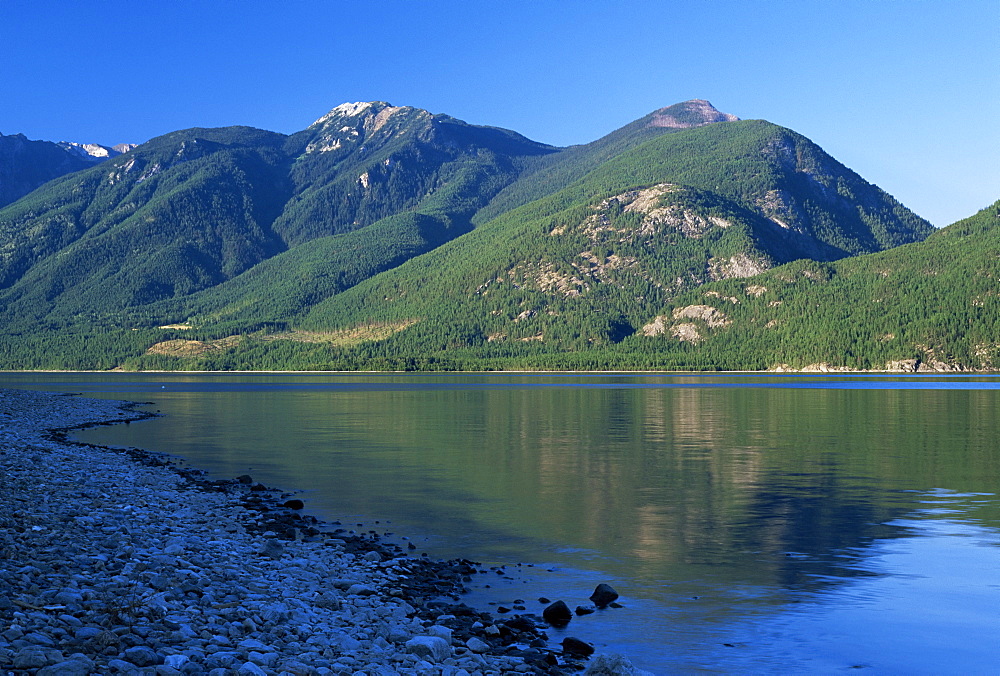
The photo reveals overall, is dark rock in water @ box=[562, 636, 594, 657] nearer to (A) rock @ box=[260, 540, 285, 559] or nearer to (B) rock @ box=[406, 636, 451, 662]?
(B) rock @ box=[406, 636, 451, 662]

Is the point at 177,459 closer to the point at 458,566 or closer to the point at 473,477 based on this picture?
the point at 473,477

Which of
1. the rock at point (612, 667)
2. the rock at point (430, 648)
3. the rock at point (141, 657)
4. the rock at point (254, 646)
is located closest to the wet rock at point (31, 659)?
the rock at point (141, 657)

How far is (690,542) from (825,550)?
17.0 ft

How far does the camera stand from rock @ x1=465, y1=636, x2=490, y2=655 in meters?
21.2

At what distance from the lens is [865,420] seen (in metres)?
103

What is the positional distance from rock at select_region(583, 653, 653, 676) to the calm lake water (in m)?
2.25

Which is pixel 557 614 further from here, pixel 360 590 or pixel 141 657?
pixel 141 657

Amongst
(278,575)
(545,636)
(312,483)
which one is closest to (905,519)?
(545,636)

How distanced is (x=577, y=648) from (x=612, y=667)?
2693 millimetres

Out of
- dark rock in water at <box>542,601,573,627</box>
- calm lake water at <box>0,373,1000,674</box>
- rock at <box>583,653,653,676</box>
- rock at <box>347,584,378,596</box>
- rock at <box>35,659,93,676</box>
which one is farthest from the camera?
rock at <box>347,584,378,596</box>

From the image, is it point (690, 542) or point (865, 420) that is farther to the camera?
point (865, 420)

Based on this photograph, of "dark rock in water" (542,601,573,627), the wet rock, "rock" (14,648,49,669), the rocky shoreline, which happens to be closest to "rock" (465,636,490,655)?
the rocky shoreline

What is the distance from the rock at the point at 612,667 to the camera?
19.3 meters

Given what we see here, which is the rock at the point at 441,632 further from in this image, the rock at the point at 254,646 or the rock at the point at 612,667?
the rock at the point at 254,646
